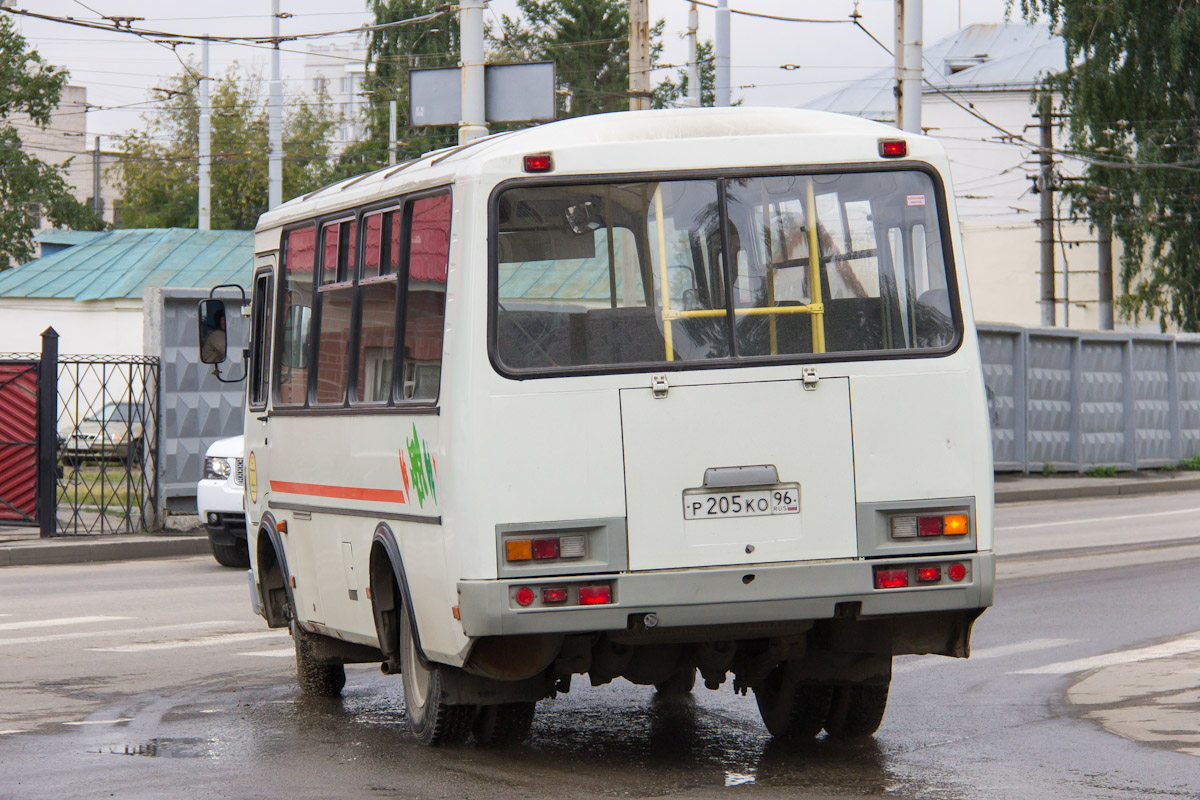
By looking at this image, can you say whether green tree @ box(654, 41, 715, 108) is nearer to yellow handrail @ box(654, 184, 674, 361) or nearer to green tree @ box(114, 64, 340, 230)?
green tree @ box(114, 64, 340, 230)

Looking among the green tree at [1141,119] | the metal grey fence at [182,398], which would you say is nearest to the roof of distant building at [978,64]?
the green tree at [1141,119]

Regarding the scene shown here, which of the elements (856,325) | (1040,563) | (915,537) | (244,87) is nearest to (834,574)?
(915,537)

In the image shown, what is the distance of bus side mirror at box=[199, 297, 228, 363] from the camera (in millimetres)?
10391

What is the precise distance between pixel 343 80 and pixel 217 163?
136 ft

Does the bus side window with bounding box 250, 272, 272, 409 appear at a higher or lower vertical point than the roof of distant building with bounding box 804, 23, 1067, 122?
lower

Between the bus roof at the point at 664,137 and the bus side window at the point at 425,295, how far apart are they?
0.15 metres

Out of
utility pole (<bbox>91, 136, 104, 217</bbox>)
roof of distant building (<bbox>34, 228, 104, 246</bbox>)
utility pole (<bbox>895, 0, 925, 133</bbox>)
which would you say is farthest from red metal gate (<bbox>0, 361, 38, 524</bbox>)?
utility pole (<bbox>91, 136, 104, 217</bbox>)

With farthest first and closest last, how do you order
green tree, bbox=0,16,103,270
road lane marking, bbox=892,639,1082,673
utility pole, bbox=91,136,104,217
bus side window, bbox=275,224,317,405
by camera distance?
utility pole, bbox=91,136,104,217
green tree, bbox=0,16,103,270
road lane marking, bbox=892,639,1082,673
bus side window, bbox=275,224,317,405

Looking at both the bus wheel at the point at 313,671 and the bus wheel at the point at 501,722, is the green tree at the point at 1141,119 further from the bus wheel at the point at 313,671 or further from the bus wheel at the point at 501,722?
the bus wheel at the point at 501,722

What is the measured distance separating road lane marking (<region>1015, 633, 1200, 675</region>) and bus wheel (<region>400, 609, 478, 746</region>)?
3675mm

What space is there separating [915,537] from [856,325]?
860 millimetres

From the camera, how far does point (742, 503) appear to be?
6.79 m

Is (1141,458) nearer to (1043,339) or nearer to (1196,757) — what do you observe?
(1043,339)

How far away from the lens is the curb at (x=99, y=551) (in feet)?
60.7
